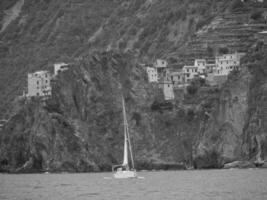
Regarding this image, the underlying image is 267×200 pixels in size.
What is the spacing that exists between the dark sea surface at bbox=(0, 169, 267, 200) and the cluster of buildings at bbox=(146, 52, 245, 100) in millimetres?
29485

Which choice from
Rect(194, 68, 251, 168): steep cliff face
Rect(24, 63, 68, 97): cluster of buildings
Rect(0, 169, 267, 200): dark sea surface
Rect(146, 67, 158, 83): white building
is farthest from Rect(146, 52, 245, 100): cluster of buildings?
Rect(0, 169, 267, 200): dark sea surface

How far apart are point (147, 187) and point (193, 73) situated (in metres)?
56.7

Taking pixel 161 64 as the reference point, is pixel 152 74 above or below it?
below

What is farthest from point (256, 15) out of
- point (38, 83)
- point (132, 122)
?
point (38, 83)

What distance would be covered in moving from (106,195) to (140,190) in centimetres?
607

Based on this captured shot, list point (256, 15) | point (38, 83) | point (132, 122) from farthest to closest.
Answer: point (256, 15) → point (38, 83) → point (132, 122)

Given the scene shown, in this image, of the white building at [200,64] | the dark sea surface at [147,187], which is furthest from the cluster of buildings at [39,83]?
the dark sea surface at [147,187]

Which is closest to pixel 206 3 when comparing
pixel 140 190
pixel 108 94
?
pixel 108 94

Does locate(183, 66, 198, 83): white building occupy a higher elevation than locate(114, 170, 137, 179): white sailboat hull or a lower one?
higher

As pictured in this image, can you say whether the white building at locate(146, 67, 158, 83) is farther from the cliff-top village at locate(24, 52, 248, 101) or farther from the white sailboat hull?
the white sailboat hull

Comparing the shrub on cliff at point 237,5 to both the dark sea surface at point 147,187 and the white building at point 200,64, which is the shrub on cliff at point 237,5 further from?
the dark sea surface at point 147,187

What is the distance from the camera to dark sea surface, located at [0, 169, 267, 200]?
89812 mm

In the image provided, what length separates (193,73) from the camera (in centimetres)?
15662

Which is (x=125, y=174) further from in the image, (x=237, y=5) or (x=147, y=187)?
(x=237, y=5)
